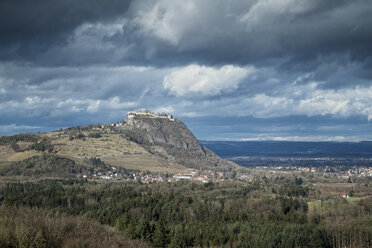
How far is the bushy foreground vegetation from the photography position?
86.0 m

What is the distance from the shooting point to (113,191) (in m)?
150

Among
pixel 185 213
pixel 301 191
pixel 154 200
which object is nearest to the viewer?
pixel 185 213

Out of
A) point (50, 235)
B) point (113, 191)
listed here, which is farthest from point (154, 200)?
point (50, 235)

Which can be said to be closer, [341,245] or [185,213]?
[341,245]

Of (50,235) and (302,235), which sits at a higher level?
(50,235)

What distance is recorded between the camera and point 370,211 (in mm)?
115938

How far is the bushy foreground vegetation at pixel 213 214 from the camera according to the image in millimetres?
86000

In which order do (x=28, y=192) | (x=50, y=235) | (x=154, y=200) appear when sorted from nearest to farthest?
(x=50, y=235) < (x=154, y=200) < (x=28, y=192)

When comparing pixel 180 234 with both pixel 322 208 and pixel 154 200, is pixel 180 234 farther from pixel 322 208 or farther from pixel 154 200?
pixel 322 208

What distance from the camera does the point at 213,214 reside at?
4700 inches

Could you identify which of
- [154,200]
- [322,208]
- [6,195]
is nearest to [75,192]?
[6,195]

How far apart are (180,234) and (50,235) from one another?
41.7 m

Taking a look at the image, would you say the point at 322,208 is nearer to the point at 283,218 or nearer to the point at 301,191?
the point at 283,218

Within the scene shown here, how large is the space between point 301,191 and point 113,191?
277 ft
